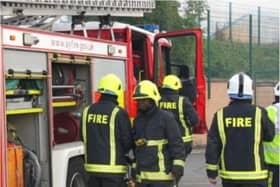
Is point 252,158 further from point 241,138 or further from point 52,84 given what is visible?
point 52,84

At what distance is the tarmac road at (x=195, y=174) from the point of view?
10.9m

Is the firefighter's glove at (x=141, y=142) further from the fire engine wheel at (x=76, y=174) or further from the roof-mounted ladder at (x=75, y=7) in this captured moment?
the roof-mounted ladder at (x=75, y=7)

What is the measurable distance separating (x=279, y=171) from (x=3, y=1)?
3385 millimetres

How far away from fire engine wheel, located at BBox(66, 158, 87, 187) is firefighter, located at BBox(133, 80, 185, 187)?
5.52ft

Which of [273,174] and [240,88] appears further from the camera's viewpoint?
[273,174]

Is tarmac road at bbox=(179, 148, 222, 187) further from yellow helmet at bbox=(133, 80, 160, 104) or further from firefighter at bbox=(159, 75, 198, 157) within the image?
yellow helmet at bbox=(133, 80, 160, 104)

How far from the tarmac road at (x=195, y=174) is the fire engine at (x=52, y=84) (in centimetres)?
258

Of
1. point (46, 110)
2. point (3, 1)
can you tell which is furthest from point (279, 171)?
point (3, 1)

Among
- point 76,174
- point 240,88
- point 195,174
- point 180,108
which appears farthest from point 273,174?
point 195,174

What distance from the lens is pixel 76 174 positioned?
24.7 ft

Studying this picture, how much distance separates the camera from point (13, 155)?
6.31 m

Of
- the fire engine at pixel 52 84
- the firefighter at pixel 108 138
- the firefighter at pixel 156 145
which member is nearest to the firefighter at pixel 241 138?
the firefighter at pixel 156 145

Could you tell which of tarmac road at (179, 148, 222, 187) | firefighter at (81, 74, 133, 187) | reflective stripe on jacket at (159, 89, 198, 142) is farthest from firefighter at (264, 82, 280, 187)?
tarmac road at (179, 148, 222, 187)

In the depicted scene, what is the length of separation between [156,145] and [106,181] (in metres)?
0.70
